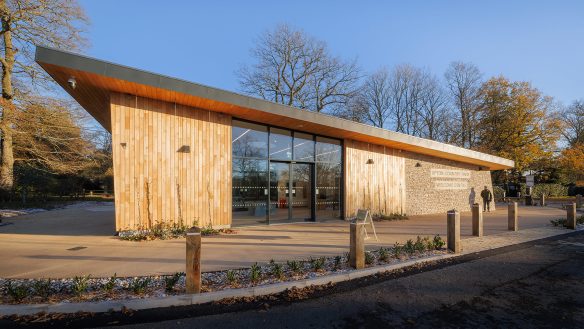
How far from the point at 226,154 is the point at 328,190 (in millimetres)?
5048

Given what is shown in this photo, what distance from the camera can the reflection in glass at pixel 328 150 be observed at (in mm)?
13089

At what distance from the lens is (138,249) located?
710 cm

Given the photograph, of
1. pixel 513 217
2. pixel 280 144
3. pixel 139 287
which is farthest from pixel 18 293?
pixel 513 217

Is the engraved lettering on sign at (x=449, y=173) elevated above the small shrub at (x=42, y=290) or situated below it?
above

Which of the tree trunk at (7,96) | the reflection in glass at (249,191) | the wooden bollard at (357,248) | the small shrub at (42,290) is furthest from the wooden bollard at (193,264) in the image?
the tree trunk at (7,96)

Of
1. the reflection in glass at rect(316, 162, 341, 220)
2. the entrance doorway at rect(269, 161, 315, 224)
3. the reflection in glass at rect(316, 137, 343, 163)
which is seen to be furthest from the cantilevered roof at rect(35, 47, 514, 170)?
the entrance doorway at rect(269, 161, 315, 224)

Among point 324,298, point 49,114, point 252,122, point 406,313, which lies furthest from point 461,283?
point 49,114

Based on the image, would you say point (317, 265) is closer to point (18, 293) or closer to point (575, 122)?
point (18, 293)

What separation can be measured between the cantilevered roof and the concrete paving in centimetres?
371

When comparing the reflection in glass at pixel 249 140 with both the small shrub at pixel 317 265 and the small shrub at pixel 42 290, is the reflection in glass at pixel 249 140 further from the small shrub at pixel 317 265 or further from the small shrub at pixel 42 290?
the small shrub at pixel 42 290

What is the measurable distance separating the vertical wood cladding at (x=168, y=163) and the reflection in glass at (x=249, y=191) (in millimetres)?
437

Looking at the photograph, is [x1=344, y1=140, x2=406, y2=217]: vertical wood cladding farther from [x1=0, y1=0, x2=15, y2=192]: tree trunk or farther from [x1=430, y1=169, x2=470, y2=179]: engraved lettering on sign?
[x1=0, y1=0, x2=15, y2=192]: tree trunk

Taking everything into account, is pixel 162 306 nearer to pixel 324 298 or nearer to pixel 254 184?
pixel 324 298

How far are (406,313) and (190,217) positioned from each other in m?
7.03
